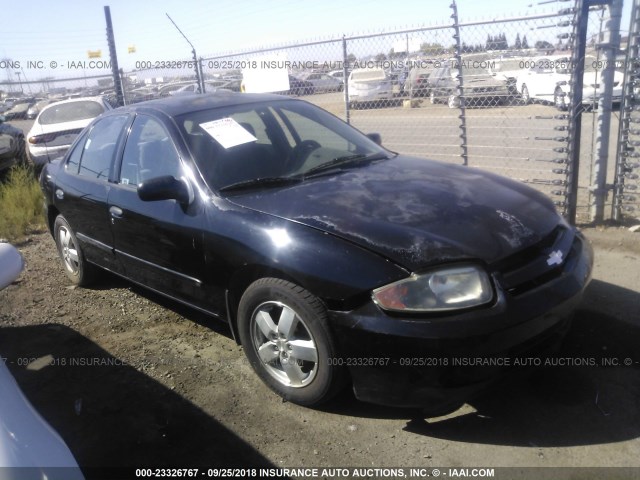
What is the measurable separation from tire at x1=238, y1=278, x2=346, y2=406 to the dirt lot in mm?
175

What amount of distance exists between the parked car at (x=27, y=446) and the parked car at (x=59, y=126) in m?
9.08

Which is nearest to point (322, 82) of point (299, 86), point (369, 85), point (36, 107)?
point (299, 86)

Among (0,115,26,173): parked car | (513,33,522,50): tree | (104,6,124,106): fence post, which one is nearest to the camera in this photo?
(513,33,522,50): tree

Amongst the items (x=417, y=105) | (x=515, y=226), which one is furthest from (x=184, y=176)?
(x=417, y=105)

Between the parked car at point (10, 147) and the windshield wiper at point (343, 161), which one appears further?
the parked car at point (10, 147)

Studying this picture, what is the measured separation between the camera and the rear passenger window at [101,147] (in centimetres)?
438

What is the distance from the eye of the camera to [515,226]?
291 centimetres

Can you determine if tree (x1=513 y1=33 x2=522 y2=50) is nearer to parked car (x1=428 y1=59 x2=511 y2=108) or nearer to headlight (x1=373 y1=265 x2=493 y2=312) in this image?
parked car (x1=428 y1=59 x2=511 y2=108)

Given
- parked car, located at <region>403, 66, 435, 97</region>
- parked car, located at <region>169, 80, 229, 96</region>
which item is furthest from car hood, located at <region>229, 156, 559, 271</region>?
parked car, located at <region>169, 80, 229, 96</region>

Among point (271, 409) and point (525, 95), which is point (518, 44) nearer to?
point (525, 95)

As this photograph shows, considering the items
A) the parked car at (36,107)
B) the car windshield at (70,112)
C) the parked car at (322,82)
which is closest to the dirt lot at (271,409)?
the parked car at (322,82)

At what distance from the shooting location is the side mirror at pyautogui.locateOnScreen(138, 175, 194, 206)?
3.31 meters

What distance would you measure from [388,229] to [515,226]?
686 millimetres

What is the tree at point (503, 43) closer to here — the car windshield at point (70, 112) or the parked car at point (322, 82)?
the parked car at point (322, 82)
